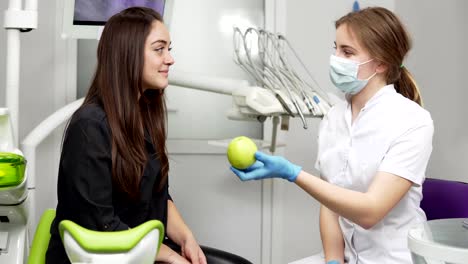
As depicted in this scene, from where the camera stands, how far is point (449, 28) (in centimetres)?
254

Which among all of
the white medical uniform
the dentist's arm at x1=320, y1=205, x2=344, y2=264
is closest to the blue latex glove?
the white medical uniform

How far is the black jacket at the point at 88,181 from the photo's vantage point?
1479 millimetres

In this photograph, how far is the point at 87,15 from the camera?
1.97 meters

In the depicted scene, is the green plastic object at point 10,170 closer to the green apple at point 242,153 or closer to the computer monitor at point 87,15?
the green apple at point 242,153

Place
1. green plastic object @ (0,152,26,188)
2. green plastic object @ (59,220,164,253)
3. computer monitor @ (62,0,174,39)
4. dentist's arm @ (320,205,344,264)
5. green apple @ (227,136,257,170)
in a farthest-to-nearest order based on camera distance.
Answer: computer monitor @ (62,0,174,39) < dentist's arm @ (320,205,344,264) < green apple @ (227,136,257,170) < green plastic object @ (0,152,26,188) < green plastic object @ (59,220,164,253)

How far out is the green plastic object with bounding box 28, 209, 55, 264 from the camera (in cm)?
160

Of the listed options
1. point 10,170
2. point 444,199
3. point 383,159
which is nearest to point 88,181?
point 10,170

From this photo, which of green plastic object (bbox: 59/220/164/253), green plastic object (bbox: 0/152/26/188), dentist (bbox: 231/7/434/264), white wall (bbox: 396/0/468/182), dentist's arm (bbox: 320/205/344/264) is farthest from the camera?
white wall (bbox: 396/0/468/182)

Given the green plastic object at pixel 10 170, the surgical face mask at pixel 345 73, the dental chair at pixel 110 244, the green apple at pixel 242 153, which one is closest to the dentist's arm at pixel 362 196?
the green apple at pixel 242 153

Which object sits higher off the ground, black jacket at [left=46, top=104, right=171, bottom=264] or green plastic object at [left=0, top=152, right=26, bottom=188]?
green plastic object at [left=0, top=152, right=26, bottom=188]

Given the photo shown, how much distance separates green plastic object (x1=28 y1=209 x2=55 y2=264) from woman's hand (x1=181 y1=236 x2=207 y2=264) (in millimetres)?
407

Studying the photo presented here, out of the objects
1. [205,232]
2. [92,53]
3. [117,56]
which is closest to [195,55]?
[92,53]

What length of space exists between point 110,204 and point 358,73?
0.76 m

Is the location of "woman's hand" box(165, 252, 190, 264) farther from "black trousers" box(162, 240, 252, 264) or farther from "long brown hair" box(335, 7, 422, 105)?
"long brown hair" box(335, 7, 422, 105)
